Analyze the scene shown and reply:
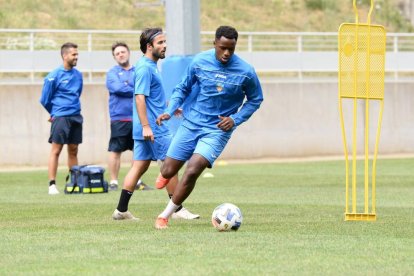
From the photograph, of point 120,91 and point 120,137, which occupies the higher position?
point 120,91

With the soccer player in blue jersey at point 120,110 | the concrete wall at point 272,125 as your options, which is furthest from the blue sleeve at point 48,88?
the concrete wall at point 272,125

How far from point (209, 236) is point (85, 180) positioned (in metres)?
7.40

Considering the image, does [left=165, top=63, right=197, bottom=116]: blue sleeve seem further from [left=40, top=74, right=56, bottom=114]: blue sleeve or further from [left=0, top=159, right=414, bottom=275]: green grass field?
[left=40, top=74, right=56, bottom=114]: blue sleeve

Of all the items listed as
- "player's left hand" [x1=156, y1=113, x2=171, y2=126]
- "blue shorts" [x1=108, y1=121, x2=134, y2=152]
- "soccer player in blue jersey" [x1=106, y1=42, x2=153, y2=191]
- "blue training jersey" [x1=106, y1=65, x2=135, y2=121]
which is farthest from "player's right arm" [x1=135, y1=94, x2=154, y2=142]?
"blue shorts" [x1=108, y1=121, x2=134, y2=152]

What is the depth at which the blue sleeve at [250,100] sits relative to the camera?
40.7ft

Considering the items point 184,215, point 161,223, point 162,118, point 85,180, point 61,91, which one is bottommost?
point 85,180

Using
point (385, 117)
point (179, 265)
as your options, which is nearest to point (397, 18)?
point (385, 117)

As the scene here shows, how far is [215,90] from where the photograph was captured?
12.3m

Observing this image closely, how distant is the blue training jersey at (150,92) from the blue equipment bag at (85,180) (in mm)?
4789

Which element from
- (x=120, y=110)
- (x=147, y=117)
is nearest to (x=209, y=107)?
(x=147, y=117)

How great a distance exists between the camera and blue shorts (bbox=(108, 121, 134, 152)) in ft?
65.2

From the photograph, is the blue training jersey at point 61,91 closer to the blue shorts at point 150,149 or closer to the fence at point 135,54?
the blue shorts at point 150,149

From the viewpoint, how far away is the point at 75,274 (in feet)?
29.1

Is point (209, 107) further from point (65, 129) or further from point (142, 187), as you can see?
point (142, 187)
